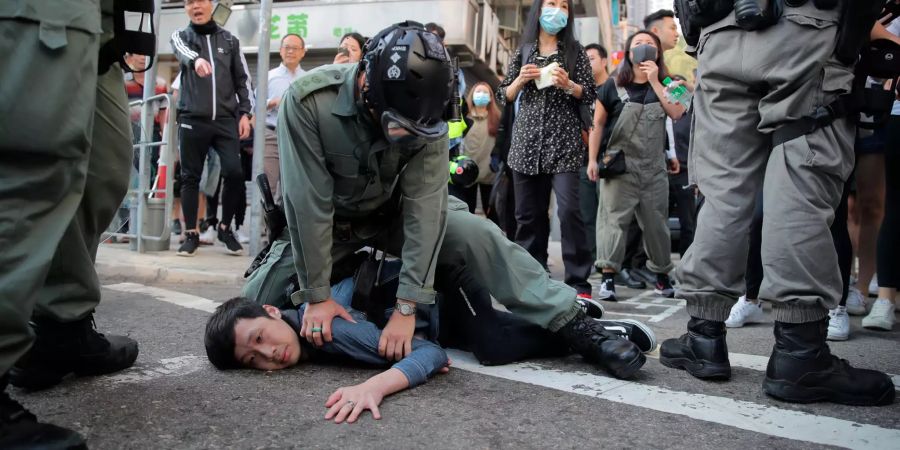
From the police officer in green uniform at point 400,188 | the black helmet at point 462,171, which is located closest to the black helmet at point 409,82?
the police officer in green uniform at point 400,188

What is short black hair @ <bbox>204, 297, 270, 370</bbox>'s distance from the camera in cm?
228

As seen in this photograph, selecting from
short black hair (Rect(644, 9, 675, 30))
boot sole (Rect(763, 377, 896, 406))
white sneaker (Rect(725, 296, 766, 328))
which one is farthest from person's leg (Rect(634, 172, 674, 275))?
boot sole (Rect(763, 377, 896, 406))

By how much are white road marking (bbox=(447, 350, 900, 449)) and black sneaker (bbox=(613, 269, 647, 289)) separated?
11.0ft

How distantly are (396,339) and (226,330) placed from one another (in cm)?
55

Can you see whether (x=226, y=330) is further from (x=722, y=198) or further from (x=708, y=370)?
(x=722, y=198)

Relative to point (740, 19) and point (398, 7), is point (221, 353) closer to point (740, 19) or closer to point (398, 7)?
point (740, 19)

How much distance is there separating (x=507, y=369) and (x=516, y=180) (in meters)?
2.22

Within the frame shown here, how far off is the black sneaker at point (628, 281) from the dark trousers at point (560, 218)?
1410 millimetres

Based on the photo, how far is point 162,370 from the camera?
2.37 m

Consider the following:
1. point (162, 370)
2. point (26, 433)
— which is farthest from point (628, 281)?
point (26, 433)

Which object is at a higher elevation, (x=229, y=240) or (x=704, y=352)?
(x=704, y=352)

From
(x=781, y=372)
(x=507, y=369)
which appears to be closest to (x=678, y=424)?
(x=781, y=372)

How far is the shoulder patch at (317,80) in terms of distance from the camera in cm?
234

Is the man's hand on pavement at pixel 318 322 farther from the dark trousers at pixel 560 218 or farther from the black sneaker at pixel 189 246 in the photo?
the black sneaker at pixel 189 246
